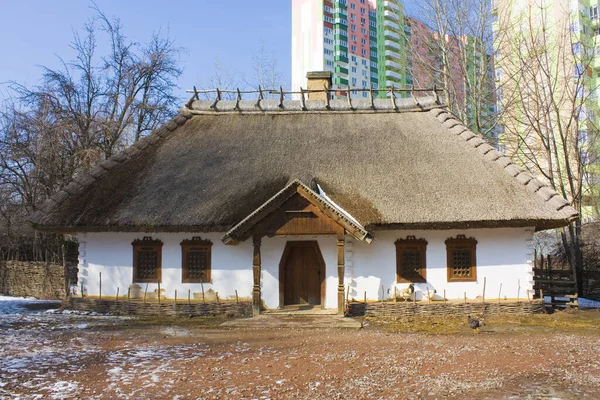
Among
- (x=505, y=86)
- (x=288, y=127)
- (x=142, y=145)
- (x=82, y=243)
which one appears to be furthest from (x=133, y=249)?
(x=505, y=86)

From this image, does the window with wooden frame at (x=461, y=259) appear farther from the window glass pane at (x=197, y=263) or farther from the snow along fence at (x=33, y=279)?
the snow along fence at (x=33, y=279)

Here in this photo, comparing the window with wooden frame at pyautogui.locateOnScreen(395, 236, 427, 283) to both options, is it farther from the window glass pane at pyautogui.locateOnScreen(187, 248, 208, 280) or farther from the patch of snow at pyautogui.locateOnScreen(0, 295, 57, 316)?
the patch of snow at pyautogui.locateOnScreen(0, 295, 57, 316)

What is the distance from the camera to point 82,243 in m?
16.0

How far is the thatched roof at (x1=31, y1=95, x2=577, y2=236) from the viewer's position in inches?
568

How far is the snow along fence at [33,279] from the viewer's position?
21.8m

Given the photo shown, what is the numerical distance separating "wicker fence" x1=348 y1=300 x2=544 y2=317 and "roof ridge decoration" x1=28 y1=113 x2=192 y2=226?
917 centimetres

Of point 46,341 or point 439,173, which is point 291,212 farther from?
point 46,341

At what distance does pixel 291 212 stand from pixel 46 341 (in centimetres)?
674

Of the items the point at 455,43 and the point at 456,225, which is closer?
the point at 456,225

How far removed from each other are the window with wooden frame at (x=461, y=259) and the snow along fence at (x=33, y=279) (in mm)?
15799

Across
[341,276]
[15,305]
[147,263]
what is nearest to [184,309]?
[147,263]

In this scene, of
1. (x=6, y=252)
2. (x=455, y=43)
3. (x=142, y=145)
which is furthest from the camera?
(x=455, y=43)

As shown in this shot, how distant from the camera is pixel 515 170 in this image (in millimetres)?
15742

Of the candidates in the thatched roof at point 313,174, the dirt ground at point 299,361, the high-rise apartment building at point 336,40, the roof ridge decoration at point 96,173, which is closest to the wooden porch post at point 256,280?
the thatched roof at point 313,174
